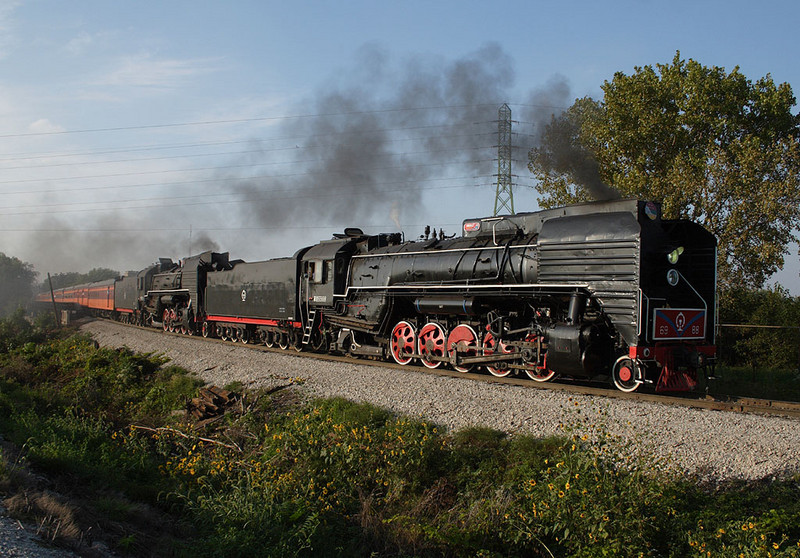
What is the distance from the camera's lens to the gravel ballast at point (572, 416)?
21.1 ft

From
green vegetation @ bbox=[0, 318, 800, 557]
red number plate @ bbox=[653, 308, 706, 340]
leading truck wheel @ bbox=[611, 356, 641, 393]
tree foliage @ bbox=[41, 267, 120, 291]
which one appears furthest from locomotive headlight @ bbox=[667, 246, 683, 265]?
tree foliage @ bbox=[41, 267, 120, 291]

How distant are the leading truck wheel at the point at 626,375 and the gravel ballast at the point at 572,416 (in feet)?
2.01

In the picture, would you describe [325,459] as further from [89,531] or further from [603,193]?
[603,193]

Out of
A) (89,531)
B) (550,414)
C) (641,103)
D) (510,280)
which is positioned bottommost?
(89,531)

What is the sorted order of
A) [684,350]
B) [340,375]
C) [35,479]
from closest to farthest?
[35,479], [684,350], [340,375]

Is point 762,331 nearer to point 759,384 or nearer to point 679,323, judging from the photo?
point 759,384

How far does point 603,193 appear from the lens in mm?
19156

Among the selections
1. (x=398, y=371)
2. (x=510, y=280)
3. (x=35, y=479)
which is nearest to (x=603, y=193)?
(x=510, y=280)

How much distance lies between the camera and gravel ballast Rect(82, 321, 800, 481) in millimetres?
6438

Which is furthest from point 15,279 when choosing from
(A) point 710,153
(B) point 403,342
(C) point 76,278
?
(A) point 710,153

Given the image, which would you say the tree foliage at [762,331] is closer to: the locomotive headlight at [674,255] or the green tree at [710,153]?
the green tree at [710,153]

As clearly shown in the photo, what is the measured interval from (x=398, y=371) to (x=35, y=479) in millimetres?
7254

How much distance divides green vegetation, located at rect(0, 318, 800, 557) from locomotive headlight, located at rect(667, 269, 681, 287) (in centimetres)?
388

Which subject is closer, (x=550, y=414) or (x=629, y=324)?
(x=550, y=414)
